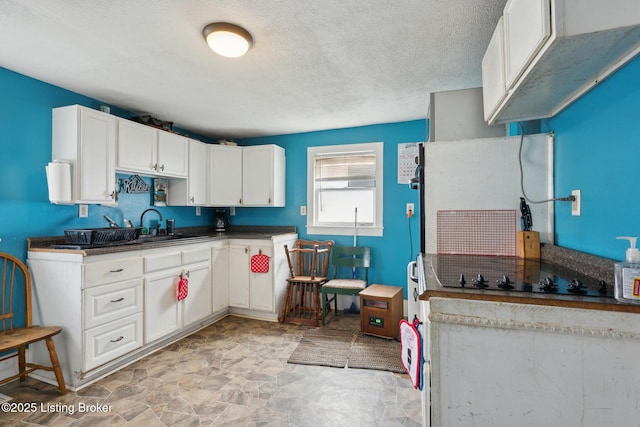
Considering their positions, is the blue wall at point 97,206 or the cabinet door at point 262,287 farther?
the cabinet door at point 262,287

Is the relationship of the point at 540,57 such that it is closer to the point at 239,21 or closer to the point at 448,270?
the point at 448,270

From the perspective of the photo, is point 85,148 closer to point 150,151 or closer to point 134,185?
point 150,151

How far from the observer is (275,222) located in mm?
4117

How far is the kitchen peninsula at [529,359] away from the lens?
0.86 m

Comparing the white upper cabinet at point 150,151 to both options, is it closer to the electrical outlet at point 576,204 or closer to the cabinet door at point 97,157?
the cabinet door at point 97,157

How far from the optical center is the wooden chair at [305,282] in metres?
3.31

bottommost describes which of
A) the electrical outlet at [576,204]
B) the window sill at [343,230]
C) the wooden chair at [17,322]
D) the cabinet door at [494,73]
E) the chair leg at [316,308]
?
the chair leg at [316,308]

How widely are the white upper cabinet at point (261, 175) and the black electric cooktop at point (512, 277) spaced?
7.94 ft

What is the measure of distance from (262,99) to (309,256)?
1.95m

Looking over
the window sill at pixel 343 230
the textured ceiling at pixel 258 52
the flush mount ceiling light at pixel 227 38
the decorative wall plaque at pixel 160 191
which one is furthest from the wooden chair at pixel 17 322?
the window sill at pixel 343 230

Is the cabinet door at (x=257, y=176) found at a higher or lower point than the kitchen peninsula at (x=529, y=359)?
higher

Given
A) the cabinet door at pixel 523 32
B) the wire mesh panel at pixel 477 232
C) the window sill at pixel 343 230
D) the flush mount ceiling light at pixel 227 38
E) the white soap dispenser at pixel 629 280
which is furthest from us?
the window sill at pixel 343 230

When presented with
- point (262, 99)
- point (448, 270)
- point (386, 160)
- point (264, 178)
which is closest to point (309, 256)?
point (264, 178)

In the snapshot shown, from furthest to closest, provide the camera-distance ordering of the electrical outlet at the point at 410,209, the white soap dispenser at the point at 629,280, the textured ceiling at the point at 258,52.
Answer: the electrical outlet at the point at 410,209 < the textured ceiling at the point at 258,52 < the white soap dispenser at the point at 629,280
